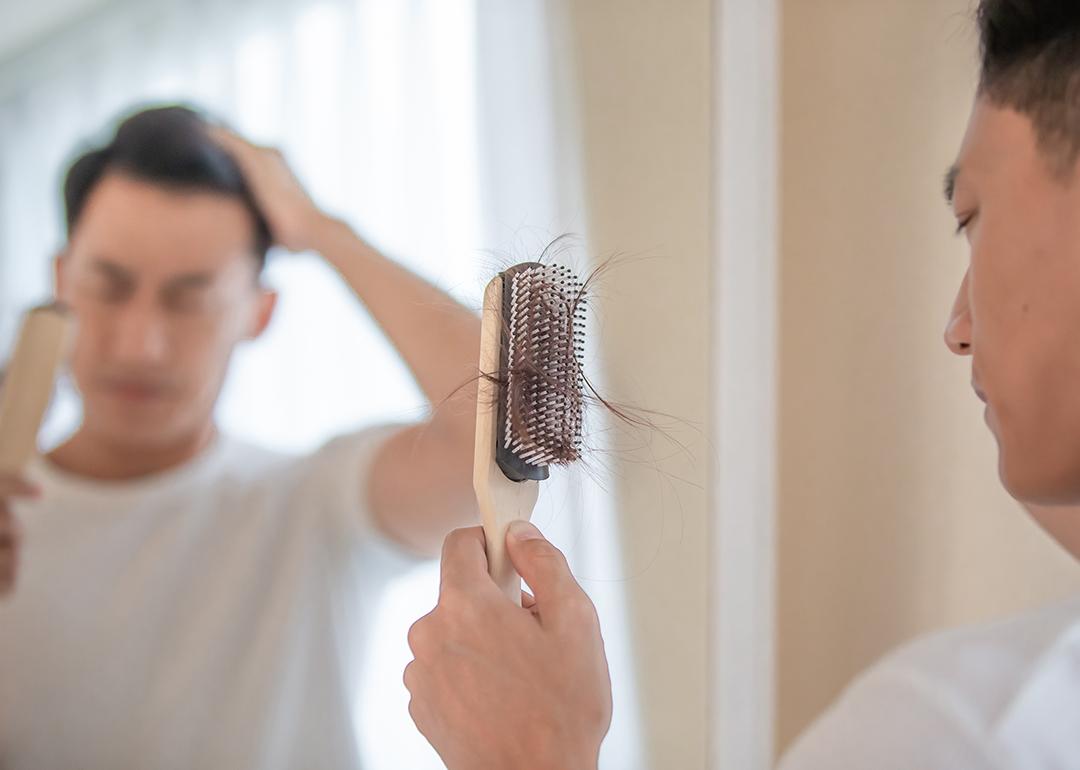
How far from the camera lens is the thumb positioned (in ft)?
1.48

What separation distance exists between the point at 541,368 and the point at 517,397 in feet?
0.07

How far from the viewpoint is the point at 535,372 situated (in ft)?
1.57

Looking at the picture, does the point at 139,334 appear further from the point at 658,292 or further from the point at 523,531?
the point at 658,292

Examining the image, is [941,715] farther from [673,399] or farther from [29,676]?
[29,676]

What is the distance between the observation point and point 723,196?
85cm

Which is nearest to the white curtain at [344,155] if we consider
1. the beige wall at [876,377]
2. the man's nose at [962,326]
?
the man's nose at [962,326]

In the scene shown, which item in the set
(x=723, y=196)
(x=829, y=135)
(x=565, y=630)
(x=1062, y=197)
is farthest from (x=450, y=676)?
(x=829, y=135)

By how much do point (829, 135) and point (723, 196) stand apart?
0.55ft

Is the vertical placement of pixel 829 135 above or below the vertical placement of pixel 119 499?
above

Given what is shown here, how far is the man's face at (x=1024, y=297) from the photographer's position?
0.45m

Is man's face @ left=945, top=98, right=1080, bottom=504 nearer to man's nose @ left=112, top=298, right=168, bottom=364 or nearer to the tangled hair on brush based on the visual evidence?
the tangled hair on brush

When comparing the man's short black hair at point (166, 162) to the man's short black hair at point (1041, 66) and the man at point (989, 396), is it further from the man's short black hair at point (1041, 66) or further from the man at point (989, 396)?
the man's short black hair at point (1041, 66)

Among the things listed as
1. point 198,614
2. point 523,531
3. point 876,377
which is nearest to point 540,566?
point 523,531

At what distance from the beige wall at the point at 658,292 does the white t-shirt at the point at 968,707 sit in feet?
0.39
